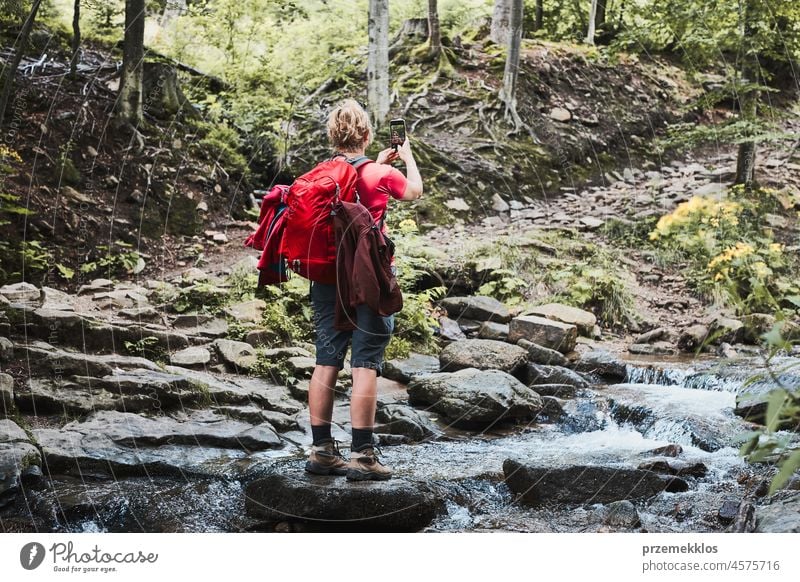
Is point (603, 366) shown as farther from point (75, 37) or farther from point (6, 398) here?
point (75, 37)

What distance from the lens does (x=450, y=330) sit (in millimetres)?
5914

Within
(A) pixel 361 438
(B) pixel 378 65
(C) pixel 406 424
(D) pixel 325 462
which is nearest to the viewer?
(A) pixel 361 438

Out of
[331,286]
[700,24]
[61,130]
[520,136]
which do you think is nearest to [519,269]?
[520,136]

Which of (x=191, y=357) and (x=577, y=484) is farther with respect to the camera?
(x=191, y=357)

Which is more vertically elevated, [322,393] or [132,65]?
[132,65]

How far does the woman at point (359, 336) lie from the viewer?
2.81m

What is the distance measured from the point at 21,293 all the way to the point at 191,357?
1.23 m

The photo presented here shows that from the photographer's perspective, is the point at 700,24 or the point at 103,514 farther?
the point at 700,24

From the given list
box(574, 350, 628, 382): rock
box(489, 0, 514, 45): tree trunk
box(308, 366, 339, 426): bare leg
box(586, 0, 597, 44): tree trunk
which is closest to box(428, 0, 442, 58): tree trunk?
box(489, 0, 514, 45): tree trunk

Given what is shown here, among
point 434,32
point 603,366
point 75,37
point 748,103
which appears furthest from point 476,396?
point 75,37

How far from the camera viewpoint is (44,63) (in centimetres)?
618

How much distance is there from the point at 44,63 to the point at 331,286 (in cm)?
476
